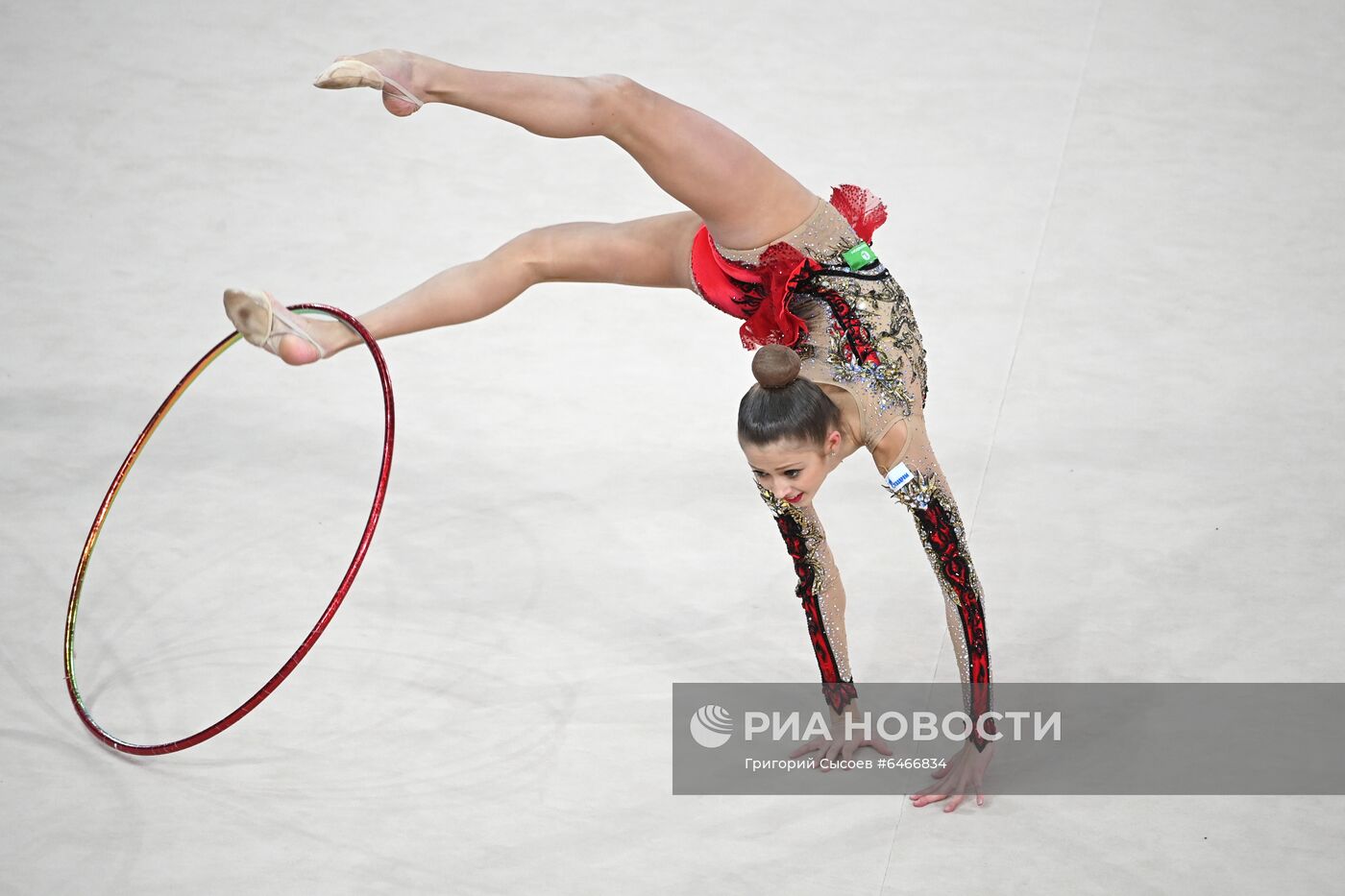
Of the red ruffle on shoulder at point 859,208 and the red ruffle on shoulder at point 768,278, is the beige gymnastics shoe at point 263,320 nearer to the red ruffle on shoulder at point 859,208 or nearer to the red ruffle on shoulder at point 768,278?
the red ruffle on shoulder at point 768,278

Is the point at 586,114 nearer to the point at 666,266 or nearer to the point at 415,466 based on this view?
the point at 666,266

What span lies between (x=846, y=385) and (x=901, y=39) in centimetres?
358

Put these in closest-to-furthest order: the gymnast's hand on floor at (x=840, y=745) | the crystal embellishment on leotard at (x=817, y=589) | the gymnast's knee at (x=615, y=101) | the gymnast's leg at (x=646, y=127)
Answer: the gymnast's leg at (x=646, y=127) → the gymnast's knee at (x=615, y=101) → the crystal embellishment on leotard at (x=817, y=589) → the gymnast's hand on floor at (x=840, y=745)

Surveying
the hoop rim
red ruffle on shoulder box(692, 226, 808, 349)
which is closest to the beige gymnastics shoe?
the hoop rim

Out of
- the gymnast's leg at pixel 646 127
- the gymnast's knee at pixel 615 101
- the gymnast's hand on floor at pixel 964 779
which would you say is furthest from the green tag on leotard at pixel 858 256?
the gymnast's hand on floor at pixel 964 779

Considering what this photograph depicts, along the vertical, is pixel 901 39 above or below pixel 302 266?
above

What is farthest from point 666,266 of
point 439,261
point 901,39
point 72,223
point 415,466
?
point 901,39

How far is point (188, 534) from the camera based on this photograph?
13.3ft

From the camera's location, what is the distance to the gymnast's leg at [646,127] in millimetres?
2623

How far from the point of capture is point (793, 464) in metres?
2.91

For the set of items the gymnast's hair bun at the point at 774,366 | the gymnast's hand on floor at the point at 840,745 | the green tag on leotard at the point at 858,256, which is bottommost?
the gymnast's hand on floor at the point at 840,745

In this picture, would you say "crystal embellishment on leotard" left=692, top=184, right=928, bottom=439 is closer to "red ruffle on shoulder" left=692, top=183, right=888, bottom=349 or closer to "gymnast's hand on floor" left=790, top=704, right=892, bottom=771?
"red ruffle on shoulder" left=692, top=183, right=888, bottom=349

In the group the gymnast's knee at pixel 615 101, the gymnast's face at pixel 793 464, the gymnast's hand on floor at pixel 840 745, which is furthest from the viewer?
the gymnast's hand on floor at pixel 840 745

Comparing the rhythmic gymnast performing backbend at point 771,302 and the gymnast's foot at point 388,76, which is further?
the rhythmic gymnast performing backbend at point 771,302
